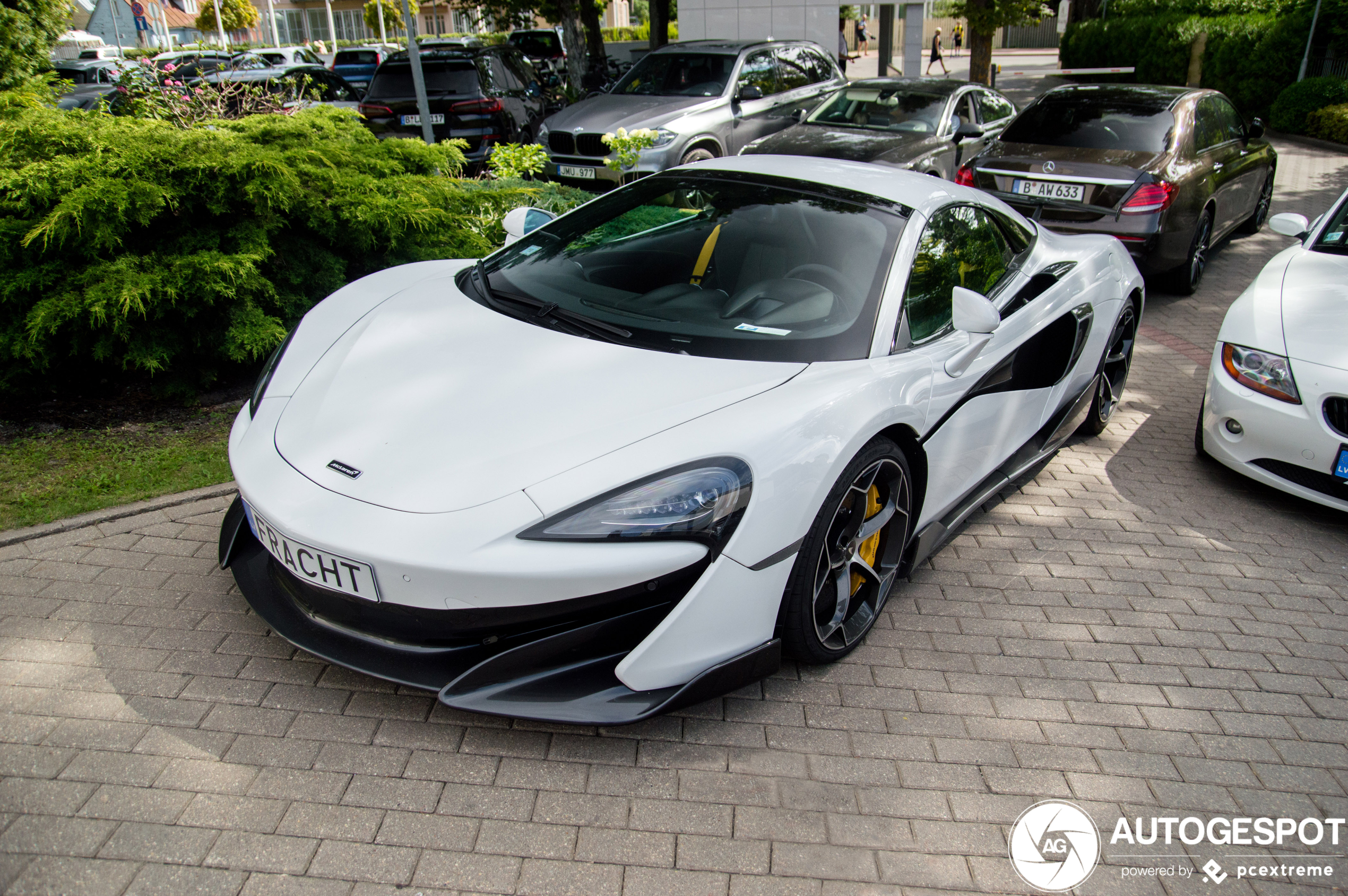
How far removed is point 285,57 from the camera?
25.8m

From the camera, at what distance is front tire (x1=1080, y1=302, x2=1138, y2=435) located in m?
4.70

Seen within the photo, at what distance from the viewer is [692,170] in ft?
12.3

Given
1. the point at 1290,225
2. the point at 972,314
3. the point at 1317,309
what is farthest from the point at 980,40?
the point at 972,314

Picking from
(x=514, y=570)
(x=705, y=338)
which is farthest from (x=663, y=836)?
(x=705, y=338)

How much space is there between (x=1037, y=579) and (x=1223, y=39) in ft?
69.1

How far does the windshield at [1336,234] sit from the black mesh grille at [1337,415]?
1433 mm

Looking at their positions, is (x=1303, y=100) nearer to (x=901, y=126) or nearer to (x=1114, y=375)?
(x=901, y=126)

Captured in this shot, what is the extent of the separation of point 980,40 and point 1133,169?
12004mm

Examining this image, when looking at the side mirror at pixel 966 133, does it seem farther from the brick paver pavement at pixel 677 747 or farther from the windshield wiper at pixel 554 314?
the windshield wiper at pixel 554 314

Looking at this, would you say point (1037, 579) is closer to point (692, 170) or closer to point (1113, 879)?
point (1113, 879)

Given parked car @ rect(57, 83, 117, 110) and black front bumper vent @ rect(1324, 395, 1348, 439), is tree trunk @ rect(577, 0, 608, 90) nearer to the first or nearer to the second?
parked car @ rect(57, 83, 117, 110)

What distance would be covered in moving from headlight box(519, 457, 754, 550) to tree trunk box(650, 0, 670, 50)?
2382cm

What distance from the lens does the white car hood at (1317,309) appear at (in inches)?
154

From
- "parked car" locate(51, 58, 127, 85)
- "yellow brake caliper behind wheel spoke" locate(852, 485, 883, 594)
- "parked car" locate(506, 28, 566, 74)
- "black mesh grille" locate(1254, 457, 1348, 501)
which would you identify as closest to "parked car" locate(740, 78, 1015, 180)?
"black mesh grille" locate(1254, 457, 1348, 501)
